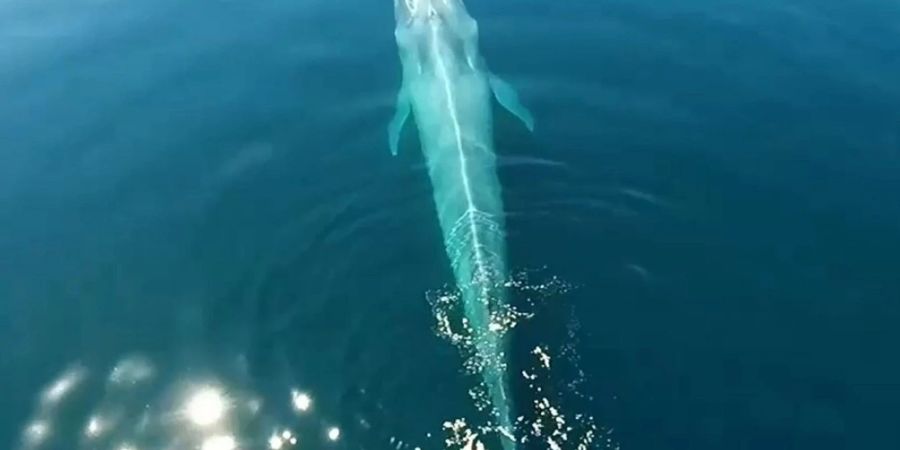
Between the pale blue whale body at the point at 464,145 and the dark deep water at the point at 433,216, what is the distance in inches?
20.5

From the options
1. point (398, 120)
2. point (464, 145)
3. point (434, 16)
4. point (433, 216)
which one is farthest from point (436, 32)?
point (433, 216)

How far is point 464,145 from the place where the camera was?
24719mm

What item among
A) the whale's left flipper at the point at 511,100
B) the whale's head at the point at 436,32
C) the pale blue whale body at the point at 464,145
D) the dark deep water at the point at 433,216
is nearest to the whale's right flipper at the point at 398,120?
the pale blue whale body at the point at 464,145

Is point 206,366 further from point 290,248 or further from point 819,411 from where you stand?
point 819,411

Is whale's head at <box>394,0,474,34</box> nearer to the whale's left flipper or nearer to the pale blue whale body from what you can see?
the pale blue whale body

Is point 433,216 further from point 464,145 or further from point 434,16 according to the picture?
point 434,16

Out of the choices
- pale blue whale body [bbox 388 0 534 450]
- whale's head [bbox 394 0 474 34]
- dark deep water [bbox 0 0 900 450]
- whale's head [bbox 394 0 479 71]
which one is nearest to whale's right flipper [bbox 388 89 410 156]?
pale blue whale body [bbox 388 0 534 450]

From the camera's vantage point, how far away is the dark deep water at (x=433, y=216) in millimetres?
19125

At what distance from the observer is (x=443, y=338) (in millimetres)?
20031

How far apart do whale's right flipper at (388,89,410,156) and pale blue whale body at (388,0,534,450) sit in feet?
0.09

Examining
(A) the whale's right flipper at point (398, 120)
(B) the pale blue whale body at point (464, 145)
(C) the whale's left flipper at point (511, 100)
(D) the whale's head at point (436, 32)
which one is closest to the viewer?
(B) the pale blue whale body at point (464, 145)

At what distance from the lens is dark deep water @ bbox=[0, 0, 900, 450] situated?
19.1 m

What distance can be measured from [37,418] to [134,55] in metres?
14.6

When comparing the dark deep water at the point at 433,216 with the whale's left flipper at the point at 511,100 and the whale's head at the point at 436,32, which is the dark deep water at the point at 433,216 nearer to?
the whale's left flipper at the point at 511,100
